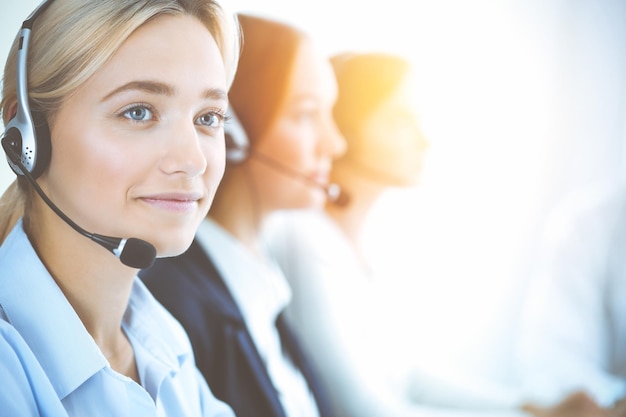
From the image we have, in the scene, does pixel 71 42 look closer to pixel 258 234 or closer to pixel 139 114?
pixel 139 114

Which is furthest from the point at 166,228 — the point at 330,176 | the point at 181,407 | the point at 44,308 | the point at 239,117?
the point at 330,176

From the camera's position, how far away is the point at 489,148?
1.64 meters

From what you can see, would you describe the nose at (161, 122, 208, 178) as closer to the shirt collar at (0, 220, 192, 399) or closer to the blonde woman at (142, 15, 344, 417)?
the shirt collar at (0, 220, 192, 399)

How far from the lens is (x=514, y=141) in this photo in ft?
5.53

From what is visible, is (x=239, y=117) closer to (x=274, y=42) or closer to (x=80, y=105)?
(x=274, y=42)

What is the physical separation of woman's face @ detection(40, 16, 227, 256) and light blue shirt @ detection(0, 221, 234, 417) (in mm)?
86

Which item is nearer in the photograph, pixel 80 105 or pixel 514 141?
pixel 80 105

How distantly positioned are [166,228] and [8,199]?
22cm

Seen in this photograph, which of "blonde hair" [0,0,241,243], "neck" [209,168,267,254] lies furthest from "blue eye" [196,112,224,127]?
"neck" [209,168,267,254]

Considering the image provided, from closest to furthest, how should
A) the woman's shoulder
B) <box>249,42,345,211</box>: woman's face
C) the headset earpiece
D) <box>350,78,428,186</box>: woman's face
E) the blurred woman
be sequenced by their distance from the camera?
the woman's shoulder → the headset earpiece → <box>249,42,345,211</box>: woman's face → the blurred woman → <box>350,78,428,186</box>: woman's face

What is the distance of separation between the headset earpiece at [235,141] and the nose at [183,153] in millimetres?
344

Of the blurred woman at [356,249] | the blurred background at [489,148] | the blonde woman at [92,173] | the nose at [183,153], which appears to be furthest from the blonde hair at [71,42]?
the blurred background at [489,148]

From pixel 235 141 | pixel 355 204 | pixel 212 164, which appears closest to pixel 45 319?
pixel 212 164

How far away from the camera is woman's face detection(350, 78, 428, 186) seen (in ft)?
4.89
